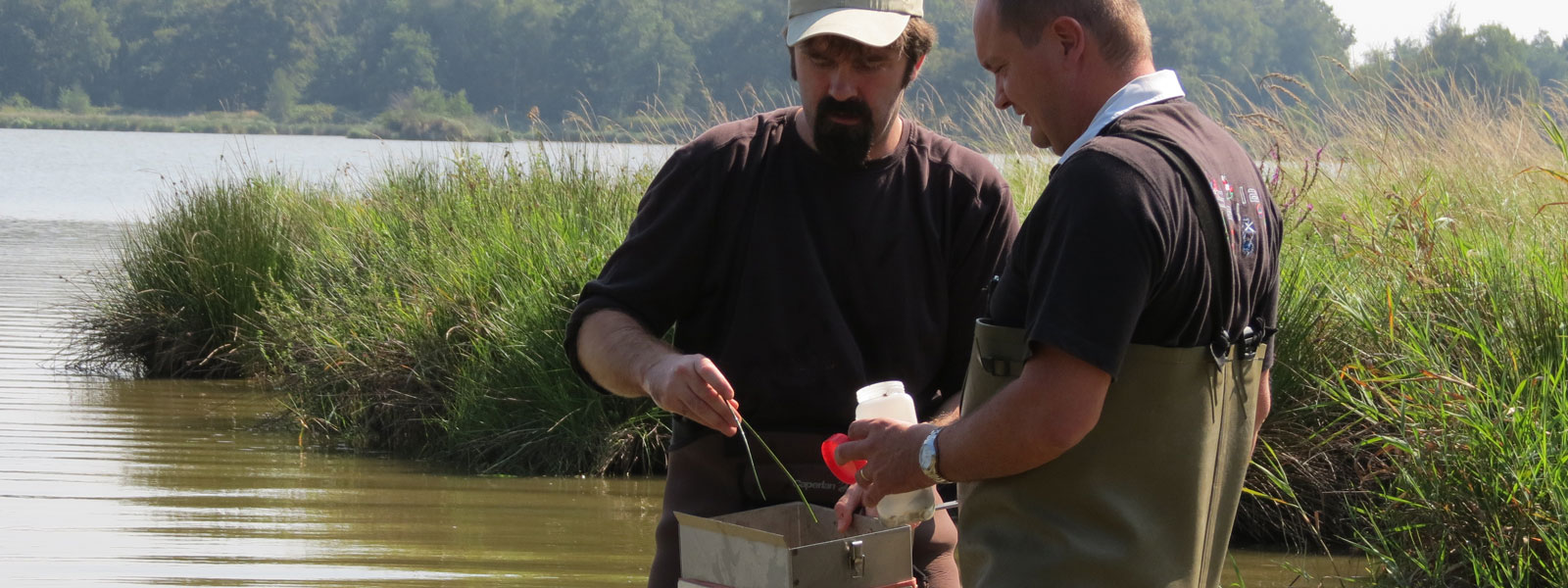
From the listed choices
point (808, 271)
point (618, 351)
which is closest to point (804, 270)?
point (808, 271)

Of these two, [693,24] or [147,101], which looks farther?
[147,101]

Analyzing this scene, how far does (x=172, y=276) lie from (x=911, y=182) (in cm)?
765

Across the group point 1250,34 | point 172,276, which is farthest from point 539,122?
point 1250,34

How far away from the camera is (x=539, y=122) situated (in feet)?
32.6

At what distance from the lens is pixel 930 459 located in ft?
6.80

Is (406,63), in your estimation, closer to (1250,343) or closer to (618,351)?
(618,351)

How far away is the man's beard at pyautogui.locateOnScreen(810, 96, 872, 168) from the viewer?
283 cm

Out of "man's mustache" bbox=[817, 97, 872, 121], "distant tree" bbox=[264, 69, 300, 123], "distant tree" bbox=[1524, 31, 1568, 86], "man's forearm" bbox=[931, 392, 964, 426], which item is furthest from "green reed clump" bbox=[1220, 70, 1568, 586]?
"distant tree" bbox=[264, 69, 300, 123]

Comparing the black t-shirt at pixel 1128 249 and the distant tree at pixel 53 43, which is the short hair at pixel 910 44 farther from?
the distant tree at pixel 53 43

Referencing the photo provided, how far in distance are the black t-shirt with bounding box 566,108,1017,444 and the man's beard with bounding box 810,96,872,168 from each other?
0.03 m

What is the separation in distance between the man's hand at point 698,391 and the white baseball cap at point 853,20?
63cm

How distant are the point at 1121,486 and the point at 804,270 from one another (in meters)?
0.93

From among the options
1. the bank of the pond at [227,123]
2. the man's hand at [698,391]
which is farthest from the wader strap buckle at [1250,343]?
the bank of the pond at [227,123]

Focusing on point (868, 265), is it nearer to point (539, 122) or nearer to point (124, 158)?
point (539, 122)
